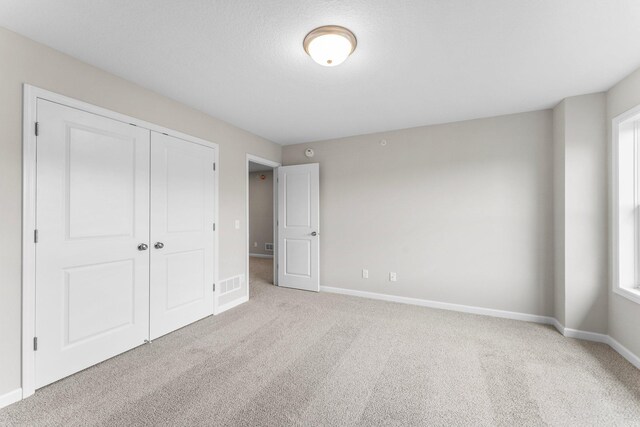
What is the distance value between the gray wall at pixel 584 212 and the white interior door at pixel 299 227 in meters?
2.98

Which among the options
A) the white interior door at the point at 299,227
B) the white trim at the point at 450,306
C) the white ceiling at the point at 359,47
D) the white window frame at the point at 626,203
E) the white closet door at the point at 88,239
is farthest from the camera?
the white interior door at the point at 299,227

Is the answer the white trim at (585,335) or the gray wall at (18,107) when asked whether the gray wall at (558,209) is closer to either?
the white trim at (585,335)

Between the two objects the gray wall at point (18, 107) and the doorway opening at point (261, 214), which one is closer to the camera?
the gray wall at point (18, 107)

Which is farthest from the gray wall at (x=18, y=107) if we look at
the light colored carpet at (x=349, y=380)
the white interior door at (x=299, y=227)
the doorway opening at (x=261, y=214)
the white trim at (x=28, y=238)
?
the doorway opening at (x=261, y=214)

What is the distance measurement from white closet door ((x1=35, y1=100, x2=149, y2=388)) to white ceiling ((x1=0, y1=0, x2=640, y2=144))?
594mm

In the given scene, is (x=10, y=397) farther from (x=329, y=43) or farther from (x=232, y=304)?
(x=329, y=43)

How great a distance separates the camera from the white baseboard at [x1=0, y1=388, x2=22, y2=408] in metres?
1.71

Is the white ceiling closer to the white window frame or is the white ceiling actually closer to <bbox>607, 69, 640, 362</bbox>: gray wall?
<bbox>607, 69, 640, 362</bbox>: gray wall

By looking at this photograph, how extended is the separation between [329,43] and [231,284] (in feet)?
9.86

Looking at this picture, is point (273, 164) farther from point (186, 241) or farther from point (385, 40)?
point (385, 40)

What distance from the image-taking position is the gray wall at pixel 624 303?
2.21 metres

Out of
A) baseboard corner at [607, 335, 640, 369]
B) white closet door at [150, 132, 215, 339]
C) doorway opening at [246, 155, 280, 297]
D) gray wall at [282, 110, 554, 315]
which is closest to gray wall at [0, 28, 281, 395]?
white closet door at [150, 132, 215, 339]

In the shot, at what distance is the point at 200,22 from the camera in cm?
168

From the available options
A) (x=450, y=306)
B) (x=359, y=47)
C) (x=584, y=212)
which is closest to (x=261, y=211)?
(x=450, y=306)
